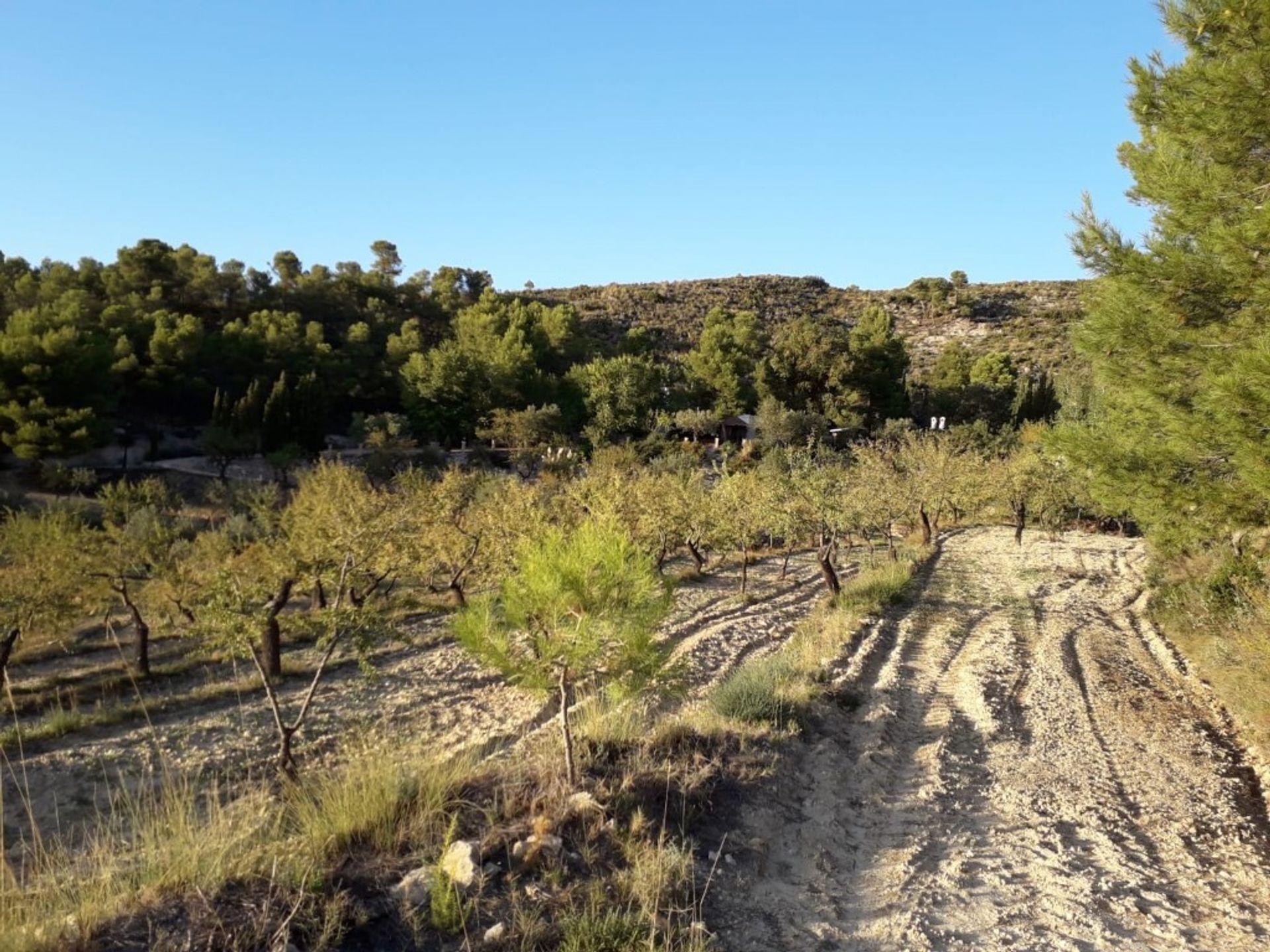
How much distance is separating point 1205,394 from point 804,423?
40389mm

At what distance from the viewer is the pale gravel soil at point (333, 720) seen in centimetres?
957

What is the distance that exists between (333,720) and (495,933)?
9.50 metres

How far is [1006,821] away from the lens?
6.23 m

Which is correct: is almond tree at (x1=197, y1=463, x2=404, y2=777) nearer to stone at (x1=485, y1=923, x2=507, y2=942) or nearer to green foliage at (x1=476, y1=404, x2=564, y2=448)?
stone at (x1=485, y1=923, x2=507, y2=942)

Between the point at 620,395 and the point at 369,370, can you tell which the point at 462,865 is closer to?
the point at 620,395

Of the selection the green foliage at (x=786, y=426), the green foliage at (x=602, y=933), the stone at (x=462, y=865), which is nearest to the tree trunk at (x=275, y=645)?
the stone at (x=462, y=865)

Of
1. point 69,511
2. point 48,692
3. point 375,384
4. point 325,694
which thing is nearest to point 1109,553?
point 325,694

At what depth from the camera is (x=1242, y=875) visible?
5.65 meters

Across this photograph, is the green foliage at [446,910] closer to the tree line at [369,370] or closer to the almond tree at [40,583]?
the almond tree at [40,583]

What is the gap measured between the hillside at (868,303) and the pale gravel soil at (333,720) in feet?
191

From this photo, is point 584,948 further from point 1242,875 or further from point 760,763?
point 1242,875

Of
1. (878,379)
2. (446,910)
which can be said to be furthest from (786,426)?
(446,910)

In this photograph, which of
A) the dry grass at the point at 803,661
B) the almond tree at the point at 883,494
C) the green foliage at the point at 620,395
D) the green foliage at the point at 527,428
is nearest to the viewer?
the dry grass at the point at 803,661

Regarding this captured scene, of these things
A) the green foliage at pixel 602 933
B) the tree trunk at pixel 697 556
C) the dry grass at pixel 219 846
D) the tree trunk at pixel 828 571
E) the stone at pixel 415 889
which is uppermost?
the dry grass at pixel 219 846
